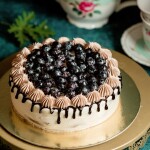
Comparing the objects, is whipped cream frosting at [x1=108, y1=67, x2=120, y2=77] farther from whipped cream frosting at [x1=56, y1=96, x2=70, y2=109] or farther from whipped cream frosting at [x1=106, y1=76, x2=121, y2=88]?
whipped cream frosting at [x1=56, y1=96, x2=70, y2=109]

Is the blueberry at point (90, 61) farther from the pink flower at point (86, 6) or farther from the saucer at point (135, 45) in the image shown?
the pink flower at point (86, 6)

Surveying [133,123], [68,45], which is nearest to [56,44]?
[68,45]

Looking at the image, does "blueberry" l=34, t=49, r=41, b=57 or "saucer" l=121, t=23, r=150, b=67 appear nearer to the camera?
"blueberry" l=34, t=49, r=41, b=57

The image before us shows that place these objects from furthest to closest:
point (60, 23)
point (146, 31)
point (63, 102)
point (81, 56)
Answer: point (60, 23) < point (146, 31) < point (81, 56) < point (63, 102)

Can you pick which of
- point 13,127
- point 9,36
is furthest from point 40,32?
point 13,127

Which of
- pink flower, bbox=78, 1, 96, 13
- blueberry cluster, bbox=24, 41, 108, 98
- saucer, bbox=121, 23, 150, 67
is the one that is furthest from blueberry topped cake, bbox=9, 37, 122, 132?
pink flower, bbox=78, 1, 96, 13

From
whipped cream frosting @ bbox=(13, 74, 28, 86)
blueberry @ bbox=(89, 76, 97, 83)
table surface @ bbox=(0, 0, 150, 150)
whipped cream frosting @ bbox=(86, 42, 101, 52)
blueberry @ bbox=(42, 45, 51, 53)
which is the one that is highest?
blueberry @ bbox=(42, 45, 51, 53)

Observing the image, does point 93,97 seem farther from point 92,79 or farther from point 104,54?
point 104,54
